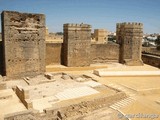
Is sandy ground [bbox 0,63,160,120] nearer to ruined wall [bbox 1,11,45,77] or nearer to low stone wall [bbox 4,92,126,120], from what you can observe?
low stone wall [bbox 4,92,126,120]

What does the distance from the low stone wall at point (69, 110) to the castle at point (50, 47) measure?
6.30m

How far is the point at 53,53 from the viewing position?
18.5 m

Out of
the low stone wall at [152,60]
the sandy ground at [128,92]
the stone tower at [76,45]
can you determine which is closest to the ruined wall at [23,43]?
the sandy ground at [128,92]

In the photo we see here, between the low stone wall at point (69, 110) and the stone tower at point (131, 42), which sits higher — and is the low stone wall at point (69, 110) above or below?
below

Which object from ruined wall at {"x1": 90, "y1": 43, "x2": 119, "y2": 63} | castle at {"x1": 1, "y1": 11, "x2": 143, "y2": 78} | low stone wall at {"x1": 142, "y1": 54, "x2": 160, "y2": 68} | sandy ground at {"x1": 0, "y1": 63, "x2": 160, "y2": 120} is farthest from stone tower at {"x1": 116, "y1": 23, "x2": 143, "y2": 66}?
sandy ground at {"x1": 0, "y1": 63, "x2": 160, "y2": 120}

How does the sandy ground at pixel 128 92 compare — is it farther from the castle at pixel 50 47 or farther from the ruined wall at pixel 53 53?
A: the castle at pixel 50 47

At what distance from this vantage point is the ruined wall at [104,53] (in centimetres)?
2047

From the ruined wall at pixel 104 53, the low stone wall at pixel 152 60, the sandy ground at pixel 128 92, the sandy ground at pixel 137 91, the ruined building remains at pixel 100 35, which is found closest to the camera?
the sandy ground at pixel 128 92

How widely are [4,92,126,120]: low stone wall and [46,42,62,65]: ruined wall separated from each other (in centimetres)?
873

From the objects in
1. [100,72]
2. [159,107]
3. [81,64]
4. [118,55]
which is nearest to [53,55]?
[81,64]

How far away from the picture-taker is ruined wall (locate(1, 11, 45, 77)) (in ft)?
45.2

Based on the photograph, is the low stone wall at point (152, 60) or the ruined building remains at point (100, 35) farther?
the ruined building remains at point (100, 35)

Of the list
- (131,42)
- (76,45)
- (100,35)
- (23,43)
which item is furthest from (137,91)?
(100,35)

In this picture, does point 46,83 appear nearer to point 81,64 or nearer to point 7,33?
point 7,33
